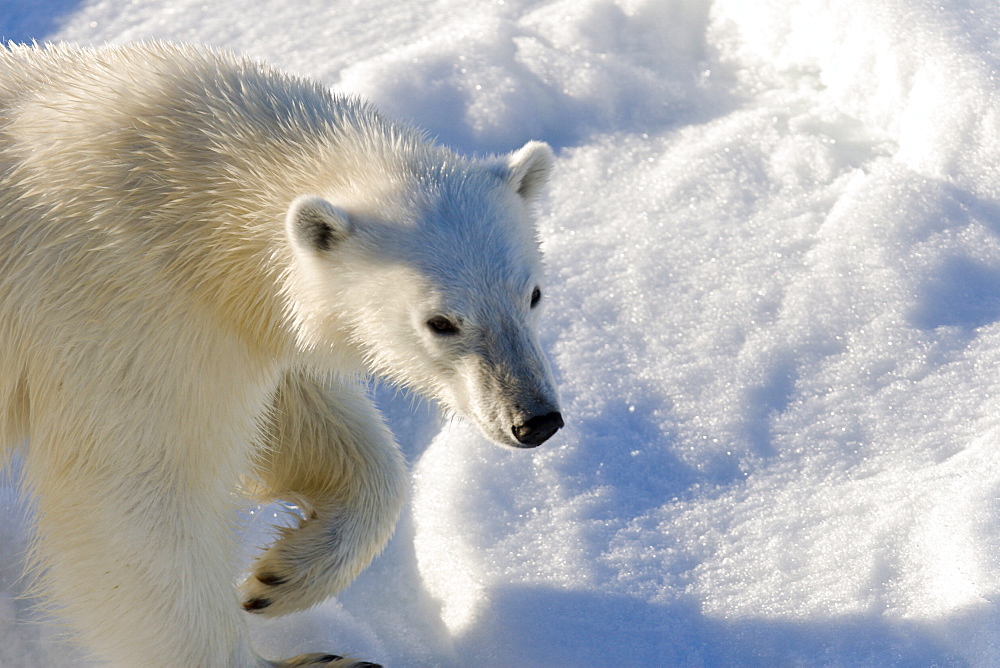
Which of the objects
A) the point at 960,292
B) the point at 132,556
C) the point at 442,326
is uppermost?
the point at 442,326

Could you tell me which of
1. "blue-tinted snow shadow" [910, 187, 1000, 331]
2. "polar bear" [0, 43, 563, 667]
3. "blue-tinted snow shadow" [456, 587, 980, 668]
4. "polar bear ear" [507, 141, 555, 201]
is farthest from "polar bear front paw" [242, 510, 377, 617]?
"blue-tinted snow shadow" [910, 187, 1000, 331]

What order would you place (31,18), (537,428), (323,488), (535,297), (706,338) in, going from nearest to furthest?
(537,428)
(535,297)
(323,488)
(706,338)
(31,18)

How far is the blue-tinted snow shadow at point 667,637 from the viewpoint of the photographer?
9.52 feet

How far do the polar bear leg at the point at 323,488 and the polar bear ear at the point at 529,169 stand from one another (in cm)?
90

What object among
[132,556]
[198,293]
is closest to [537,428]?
[198,293]

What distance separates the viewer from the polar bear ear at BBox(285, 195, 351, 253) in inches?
89.7

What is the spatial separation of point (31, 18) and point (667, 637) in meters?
4.78

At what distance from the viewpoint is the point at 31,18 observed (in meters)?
5.62

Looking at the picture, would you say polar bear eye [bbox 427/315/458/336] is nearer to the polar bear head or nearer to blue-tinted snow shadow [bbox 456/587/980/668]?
the polar bear head

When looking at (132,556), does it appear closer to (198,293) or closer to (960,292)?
(198,293)

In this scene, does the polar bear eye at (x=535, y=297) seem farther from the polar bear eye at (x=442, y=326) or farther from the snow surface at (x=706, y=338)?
the snow surface at (x=706, y=338)

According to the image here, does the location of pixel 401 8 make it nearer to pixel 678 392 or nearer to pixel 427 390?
pixel 678 392

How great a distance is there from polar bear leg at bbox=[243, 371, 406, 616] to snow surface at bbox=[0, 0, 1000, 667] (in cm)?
21

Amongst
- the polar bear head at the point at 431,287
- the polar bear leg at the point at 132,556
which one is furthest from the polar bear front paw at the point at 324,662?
the polar bear head at the point at 431,287
